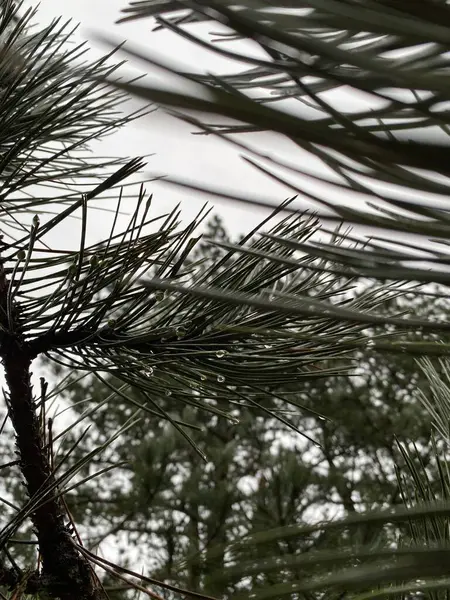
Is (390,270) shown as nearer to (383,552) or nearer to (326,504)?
(383,552)

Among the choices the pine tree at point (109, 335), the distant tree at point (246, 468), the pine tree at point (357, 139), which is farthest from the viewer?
the distant tree at point (246, 468)

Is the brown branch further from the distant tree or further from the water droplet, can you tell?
the distant tree

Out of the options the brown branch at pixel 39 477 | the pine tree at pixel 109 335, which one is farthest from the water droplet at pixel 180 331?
the brown branch at pixel 39 477

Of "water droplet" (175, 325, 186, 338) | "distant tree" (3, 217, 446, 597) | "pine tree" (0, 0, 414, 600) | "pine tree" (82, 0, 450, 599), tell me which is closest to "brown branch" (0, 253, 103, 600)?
"pine tree" (0, 0, 414, 600)

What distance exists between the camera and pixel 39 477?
0.50 metres

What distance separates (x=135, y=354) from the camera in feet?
1.59

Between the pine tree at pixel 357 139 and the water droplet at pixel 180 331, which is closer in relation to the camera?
the pine tree at pixel 357 139

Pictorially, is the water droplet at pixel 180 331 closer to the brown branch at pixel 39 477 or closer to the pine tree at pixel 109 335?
the pine tree at pixel 109 335

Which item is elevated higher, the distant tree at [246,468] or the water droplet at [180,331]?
the distant tree at [246,468]

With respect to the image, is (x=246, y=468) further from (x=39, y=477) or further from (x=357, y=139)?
(x=357, y=139)

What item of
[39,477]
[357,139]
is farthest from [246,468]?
[357,139]

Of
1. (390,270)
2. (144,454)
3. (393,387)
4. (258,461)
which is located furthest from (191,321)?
(393,387)

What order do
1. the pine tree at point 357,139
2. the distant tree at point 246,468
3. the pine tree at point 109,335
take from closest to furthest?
the pine tree at point 357,139 < the pine tree at point 109,335 < the distant tree at point 246,468

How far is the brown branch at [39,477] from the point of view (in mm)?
484
